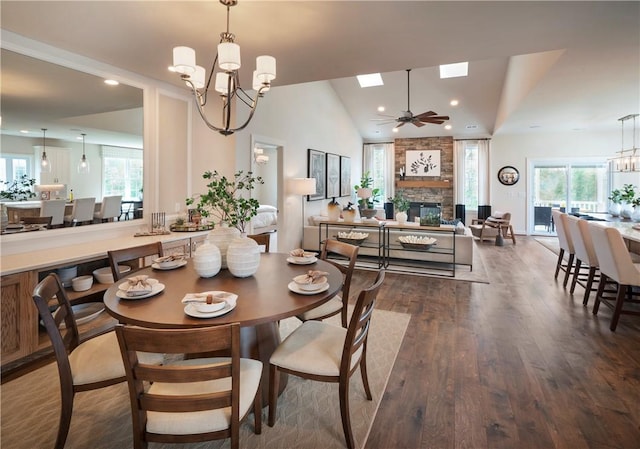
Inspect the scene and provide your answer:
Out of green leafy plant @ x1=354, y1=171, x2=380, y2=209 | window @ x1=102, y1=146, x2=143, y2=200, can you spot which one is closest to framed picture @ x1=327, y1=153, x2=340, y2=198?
green leafy plant @ x1=354, y1=171, x2=380, y2=209

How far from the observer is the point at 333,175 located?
337 inches

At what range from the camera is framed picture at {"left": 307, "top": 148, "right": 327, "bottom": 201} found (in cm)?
725

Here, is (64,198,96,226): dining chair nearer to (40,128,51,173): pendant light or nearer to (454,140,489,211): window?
(40,128,51,173): pendant light

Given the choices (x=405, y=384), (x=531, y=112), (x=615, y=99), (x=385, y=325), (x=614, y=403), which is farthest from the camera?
(x=531, y=112)

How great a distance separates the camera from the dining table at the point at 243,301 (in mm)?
1529

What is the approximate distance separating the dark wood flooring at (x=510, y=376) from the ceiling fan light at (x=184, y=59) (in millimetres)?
2443

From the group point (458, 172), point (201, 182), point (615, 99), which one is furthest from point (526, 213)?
point (201, 182)

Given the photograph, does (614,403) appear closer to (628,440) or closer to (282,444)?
(628,440)

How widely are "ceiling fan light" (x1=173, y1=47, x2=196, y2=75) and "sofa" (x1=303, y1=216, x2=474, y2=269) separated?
14.4ft

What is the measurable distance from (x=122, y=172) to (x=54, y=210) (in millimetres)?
799

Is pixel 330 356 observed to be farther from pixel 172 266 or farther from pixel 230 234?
pixel 172 266

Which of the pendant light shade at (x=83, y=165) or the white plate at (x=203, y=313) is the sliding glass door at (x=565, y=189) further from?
the pendant light shade at (x=83, y=165)

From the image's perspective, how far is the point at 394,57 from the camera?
11.1ft

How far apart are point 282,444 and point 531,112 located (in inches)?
267
